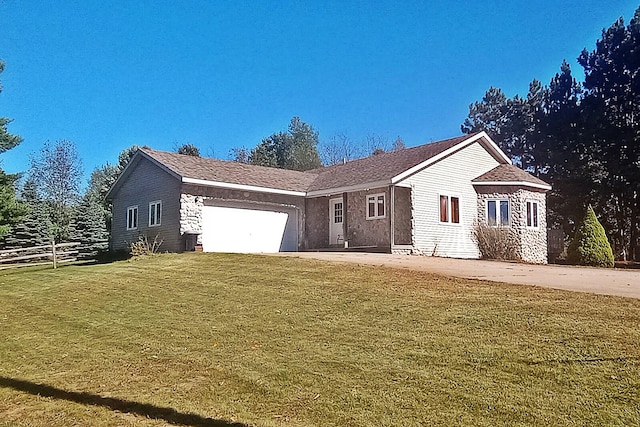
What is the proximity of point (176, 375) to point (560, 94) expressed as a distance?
1432 inches

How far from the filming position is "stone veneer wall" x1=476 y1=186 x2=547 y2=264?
73.6 ft

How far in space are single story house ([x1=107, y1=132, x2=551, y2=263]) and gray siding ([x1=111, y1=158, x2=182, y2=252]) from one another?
0.05 meters

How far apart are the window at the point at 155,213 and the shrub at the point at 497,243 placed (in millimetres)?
13212

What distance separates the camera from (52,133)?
41.4 m

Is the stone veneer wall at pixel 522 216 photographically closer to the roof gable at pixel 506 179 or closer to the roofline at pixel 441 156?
the roof gable at pixel 506 179

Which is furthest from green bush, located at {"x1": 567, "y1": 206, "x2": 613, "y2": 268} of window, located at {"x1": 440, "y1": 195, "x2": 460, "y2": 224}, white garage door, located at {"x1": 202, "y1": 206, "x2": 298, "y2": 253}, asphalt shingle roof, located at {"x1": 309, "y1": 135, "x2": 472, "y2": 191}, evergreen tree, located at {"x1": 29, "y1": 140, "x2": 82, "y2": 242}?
evergreen tree, located at {"x1": 29, "y1": 140, "x2": 82, "y2": 242}

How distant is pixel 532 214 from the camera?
76.3 feet

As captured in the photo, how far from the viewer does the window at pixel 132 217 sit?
2469 centimetres

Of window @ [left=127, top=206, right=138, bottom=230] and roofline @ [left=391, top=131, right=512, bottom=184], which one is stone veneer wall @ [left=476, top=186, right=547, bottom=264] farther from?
window @ [left=127, top=206, right=138, bottom=230]

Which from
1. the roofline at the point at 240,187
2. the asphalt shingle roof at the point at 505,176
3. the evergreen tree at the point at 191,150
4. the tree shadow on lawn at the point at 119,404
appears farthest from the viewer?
the evergreen tree at the point at 191,150

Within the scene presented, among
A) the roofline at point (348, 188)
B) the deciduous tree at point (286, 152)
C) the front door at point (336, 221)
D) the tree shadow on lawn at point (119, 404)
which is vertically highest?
the deciduous tree at point (286, 152)

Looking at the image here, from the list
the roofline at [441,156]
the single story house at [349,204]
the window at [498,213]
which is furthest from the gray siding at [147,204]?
the window at [498,213]

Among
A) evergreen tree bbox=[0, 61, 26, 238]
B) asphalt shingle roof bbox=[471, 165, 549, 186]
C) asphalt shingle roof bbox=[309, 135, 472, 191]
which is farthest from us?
evergreen tree bbox=[0, 61, 26, 238]

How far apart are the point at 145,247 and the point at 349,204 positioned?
8573 mm
